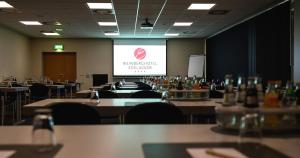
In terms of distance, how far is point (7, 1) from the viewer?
7.84 meters

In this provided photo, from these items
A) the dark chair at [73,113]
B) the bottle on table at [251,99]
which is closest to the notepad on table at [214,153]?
the bottle on table at [251,99]

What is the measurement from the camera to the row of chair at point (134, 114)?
2158mm

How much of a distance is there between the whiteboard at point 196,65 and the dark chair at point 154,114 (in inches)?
501

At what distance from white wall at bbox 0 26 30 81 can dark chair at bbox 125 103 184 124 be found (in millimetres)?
9861

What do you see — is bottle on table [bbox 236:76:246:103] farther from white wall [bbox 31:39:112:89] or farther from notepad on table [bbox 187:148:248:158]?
white wall [bbox 31:39:112:89]

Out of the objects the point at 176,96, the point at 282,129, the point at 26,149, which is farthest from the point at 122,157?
the point at 176,96

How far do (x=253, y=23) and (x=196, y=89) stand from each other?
6.78m

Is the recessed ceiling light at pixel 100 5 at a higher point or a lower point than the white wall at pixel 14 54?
higher

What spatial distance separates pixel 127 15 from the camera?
31.6 feet

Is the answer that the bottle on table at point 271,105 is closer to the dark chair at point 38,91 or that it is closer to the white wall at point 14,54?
the dark chair at point 38,91

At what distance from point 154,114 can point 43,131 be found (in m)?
1.15

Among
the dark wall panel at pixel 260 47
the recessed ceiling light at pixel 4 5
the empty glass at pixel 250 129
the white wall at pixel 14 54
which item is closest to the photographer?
the empty glass at pixel 250 129

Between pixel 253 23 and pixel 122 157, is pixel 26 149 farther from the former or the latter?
pixel 253 23

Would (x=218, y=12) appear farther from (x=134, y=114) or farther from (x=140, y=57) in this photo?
(x=134, y=114)
